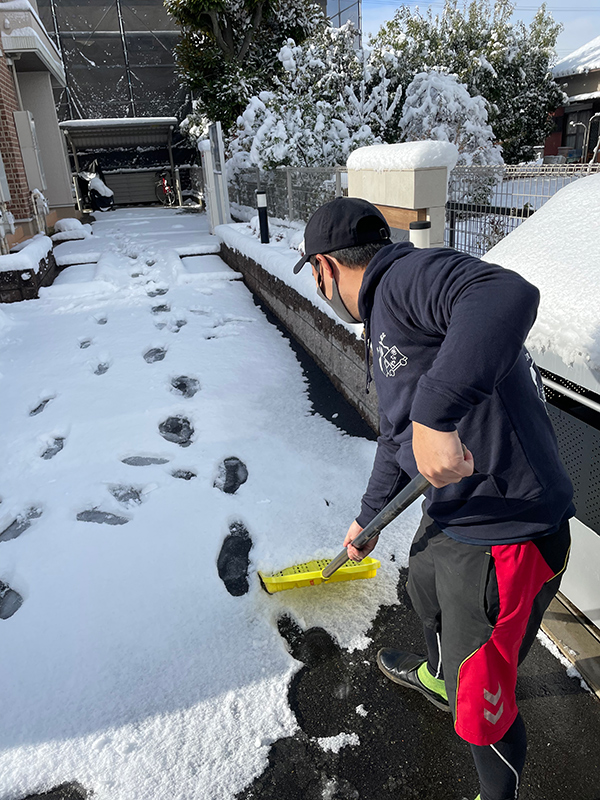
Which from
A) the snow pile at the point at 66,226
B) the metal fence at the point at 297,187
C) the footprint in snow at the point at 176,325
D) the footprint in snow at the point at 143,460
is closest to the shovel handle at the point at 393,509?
the footprint in snow at the point at 143,460

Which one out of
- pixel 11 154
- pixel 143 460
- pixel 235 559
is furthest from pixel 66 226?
pixel 235 559

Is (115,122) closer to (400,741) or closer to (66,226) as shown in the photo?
(66,226)

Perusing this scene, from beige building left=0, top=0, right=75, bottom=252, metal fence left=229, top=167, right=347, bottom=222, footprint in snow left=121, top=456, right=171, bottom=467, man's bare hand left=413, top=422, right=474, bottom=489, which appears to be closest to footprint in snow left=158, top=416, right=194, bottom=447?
footprint in snow left=121, top=456, right=171, bottom=467

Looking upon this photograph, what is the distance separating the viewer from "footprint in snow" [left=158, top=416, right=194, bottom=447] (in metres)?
3.49

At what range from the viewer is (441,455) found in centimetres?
92

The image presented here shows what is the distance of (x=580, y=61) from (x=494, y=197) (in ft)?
67.8

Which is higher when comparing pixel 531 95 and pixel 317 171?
pixel 531 95

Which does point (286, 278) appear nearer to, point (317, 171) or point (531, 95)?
point (317, 171)

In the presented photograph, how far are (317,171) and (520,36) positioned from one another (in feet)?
49.7

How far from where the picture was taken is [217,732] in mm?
1711

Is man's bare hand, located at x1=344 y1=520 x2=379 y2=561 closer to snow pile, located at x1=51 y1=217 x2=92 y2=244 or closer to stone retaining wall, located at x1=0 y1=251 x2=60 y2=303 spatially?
stone retaining wall, located at x1=0 y1=251 x2=60 y2=303

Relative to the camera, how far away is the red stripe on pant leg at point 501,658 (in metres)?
1.11

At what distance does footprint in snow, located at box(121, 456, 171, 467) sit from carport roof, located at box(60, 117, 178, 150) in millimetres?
16858

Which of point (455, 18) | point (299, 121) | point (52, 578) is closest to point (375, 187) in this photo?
point (52, 578)
